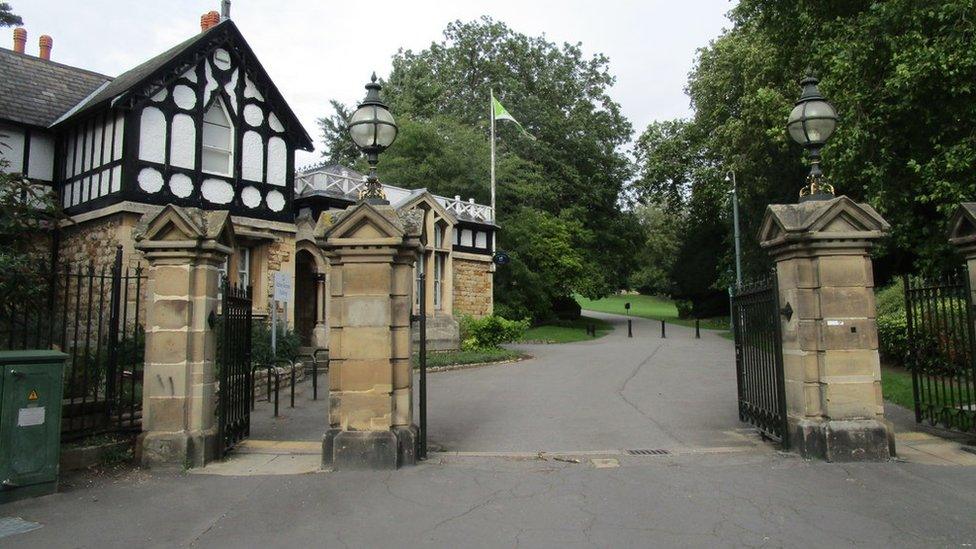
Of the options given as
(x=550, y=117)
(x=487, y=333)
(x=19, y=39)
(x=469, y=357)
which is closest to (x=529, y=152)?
(x=550, y=117)

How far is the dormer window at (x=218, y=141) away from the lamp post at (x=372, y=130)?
11.9 meters

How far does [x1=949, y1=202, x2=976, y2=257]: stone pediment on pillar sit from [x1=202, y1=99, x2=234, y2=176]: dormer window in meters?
16.3

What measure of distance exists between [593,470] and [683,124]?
28.5 meters

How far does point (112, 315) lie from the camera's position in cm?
681

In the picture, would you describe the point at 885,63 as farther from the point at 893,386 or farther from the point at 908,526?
the point at 908,526

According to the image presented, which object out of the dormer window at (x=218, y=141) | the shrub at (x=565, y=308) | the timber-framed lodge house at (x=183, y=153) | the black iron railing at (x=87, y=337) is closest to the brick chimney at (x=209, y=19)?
the timber-framed lodge house at (x=183, y=153)

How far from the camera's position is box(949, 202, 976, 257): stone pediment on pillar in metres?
7.07

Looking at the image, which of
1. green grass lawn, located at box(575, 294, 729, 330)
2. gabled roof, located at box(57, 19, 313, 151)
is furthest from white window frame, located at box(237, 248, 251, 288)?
green grass lawn, located at box(575, 294, 729, 330)

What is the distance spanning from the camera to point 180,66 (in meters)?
Result: 16.5

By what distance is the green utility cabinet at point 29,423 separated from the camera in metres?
5.36

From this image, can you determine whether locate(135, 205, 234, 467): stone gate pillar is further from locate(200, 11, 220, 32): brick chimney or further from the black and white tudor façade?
locate(200, 11, 220, 32): brick chimney

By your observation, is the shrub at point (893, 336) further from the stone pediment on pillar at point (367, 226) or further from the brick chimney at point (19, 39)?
the brick chimney at point (19, 39)

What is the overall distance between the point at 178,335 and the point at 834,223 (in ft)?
23.0

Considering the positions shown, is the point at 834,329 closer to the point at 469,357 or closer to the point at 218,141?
the point at 469,357
